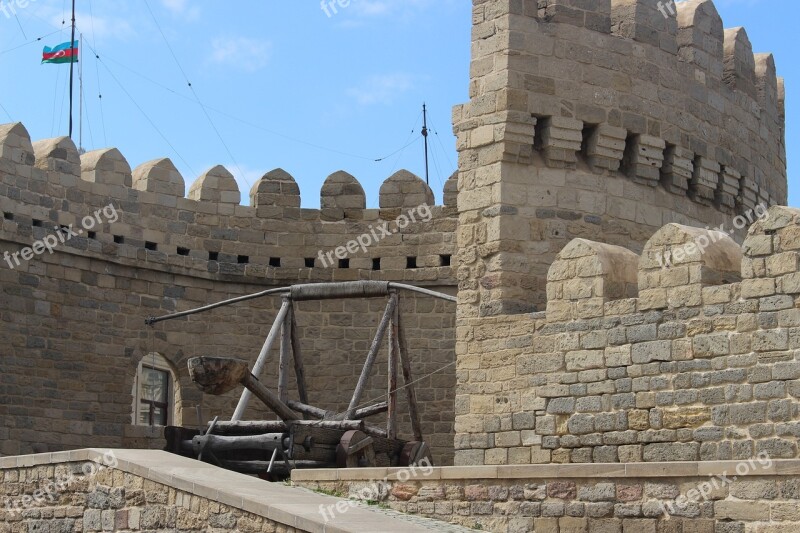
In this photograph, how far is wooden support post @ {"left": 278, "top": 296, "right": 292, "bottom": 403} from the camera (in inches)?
547

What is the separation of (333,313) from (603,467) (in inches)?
316

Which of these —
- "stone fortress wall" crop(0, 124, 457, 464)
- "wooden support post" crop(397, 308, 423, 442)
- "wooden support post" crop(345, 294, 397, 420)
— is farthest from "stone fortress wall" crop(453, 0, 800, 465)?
"stone fortress wall" crop(0, 124, 457, 464)

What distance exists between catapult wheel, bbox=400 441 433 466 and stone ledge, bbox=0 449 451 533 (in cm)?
364

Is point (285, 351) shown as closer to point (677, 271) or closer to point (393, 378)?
point (393, 378)

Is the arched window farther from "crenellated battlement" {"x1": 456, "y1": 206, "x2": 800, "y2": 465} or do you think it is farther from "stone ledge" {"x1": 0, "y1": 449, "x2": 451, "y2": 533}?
"stone ledge" {"x1": 0, "y1": 449, "x2": 451, "y2": 533}

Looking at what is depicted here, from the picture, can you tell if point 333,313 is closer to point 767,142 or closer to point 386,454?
point 386,454

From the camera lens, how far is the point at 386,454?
13.6m

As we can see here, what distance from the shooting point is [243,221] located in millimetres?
17109

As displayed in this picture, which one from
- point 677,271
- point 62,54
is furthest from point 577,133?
point 62,54

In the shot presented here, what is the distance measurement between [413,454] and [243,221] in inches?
182

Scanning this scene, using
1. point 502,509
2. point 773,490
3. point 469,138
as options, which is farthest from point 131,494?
point 469,138

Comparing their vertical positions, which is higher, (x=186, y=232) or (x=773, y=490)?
(x=186, y=232)

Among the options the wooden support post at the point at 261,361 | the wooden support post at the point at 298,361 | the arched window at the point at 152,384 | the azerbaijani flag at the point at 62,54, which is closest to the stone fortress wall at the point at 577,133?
the wooden support post at the point at 261,361

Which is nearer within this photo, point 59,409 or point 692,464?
point 692,464
